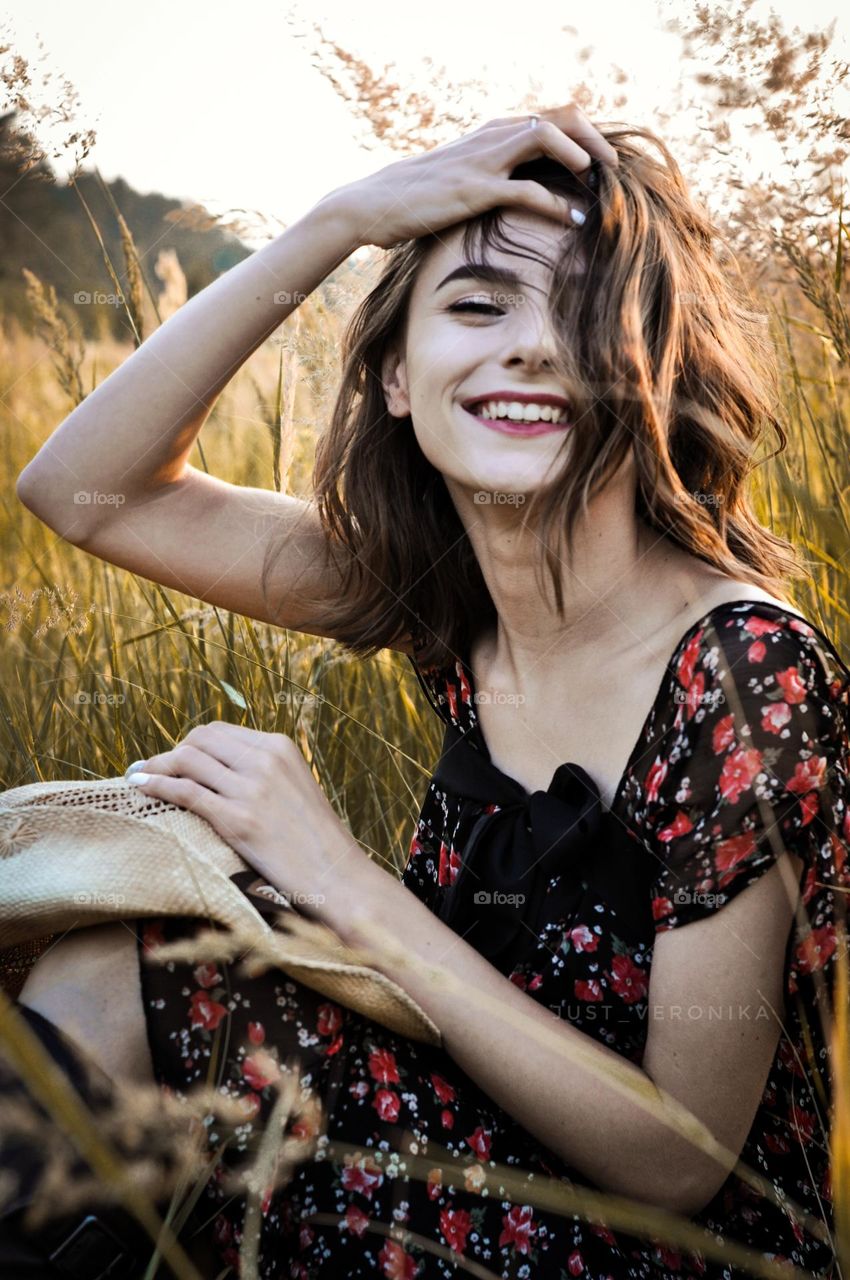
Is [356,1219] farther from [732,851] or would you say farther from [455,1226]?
[732,851]

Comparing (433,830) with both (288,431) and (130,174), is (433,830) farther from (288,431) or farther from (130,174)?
(130,174)

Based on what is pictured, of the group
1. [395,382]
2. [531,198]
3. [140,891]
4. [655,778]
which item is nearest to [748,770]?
[655,778]

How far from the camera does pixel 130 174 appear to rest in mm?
2410

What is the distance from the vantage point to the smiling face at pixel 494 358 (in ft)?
5.28

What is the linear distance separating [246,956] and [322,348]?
1081mm

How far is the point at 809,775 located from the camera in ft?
4.36

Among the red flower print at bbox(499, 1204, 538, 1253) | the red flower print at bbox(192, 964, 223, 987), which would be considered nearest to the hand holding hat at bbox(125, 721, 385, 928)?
the red flower print at bbox(192, 964, 223, 987)

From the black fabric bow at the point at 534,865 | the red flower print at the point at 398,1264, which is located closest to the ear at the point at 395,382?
the black fabric bow at the point at 534,865

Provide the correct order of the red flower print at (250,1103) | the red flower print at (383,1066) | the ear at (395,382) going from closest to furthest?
the red flower print at (250,1103), the red flower print at (383,1066), the ear at (395,382)

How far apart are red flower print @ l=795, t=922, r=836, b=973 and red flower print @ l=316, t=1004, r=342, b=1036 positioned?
49 centimetres

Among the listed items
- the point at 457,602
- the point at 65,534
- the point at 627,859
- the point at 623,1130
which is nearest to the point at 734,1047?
the point at 623,1130

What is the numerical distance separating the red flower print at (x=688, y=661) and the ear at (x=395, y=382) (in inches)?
24.5

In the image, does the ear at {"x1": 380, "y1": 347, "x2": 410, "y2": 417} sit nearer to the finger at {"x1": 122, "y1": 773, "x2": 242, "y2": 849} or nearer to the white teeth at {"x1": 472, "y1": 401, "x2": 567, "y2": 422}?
the white teeth at {"x1": 472, "y1": 401, "x2": 567, "y2": 422}

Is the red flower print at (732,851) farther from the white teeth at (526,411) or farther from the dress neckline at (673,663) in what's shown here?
the white teeth at (526,411)
